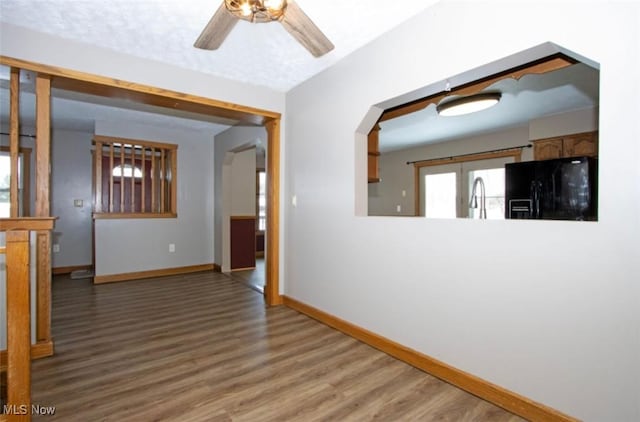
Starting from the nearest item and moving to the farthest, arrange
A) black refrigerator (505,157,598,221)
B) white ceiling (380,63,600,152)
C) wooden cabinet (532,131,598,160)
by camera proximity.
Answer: black refrigerator (505,157,598,221)
white ceiling (380,63,600,152)
wooden cabinet (532,131,598,160)

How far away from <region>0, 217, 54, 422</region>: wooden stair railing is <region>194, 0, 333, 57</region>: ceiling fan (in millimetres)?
1449

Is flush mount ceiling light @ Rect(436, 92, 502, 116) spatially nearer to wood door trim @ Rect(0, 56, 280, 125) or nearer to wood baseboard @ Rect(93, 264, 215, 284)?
wood door trim @ Rect(0, 56, 280, 125)

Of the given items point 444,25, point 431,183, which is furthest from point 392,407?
point 431,183

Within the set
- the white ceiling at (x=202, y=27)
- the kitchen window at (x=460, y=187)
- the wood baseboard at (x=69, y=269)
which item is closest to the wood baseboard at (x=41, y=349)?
the white ceiling at (x=202, y=27)

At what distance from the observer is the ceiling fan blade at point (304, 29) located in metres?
1.65

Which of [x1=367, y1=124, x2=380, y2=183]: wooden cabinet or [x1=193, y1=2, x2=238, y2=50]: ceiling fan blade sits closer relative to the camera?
[x1=193, y1=2, x2=238, y2=50]: ceiling fan blade

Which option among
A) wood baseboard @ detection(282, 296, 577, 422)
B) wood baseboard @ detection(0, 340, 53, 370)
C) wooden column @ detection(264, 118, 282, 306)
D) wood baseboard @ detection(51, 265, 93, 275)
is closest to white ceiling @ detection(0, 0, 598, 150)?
wooden column @ detection(264, 118, 282, 306)

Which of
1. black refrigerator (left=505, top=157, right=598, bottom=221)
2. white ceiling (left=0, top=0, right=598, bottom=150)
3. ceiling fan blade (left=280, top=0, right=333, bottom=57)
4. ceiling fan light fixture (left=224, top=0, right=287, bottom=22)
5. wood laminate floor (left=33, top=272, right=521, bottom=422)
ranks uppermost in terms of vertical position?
white ceiling (left=0, top=0, right=598, bottom=150)

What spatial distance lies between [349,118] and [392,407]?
2.14m

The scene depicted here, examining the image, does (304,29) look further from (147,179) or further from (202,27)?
(147,179)

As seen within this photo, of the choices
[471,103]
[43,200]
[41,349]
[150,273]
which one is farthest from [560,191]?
[150,273]

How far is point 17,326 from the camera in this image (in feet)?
4.66

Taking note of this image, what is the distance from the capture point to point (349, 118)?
2.69 m

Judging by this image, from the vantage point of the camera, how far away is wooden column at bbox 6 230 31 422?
1399 millimetres
